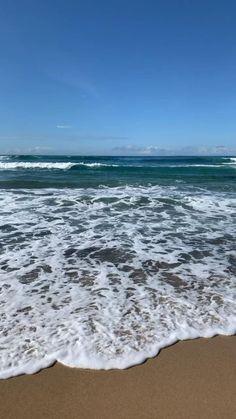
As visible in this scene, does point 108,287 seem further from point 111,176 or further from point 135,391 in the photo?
point 111,176

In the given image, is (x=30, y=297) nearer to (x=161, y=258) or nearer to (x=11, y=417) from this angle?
(x=11, y=417)

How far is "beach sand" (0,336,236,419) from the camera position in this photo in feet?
7.92

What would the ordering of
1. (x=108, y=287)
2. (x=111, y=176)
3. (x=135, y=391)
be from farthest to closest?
(x=111, y=176) → (x=108, y=287) → (x=135, y=391)

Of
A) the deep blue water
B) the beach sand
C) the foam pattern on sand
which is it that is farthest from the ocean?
the deep blue water

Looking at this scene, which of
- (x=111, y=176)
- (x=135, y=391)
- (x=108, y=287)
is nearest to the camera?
(x=135, y=391)

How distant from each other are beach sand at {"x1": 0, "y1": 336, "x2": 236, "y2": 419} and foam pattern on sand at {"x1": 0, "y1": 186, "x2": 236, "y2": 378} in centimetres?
14

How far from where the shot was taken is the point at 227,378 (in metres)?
2.77

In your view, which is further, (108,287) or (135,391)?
(108,287)

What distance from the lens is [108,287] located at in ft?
15.0

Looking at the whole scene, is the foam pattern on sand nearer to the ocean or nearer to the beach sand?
the ocean

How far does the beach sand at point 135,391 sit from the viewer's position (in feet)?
7.92

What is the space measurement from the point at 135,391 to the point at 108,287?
6.59ft

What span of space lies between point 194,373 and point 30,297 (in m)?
A: 2.23

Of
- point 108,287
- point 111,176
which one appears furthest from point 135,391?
point 111,176
